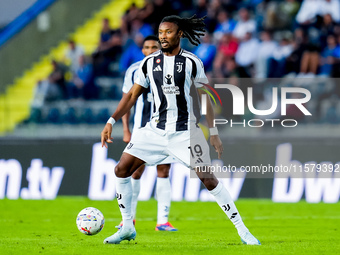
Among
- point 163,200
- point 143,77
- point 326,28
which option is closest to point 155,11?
point 326,28

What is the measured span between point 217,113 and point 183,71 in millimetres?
5622

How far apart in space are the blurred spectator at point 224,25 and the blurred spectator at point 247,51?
2.37 ft

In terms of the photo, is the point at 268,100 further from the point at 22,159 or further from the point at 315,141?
the point at 22,159

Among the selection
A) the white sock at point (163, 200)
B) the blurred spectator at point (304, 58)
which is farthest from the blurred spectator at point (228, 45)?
the white sock at point (163, 200)

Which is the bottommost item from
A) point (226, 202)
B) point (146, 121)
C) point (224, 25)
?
point (226, 202)

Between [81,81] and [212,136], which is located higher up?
[81,81]

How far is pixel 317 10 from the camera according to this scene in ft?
48.4

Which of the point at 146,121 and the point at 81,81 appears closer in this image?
the point at 146,121

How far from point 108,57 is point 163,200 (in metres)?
7.22

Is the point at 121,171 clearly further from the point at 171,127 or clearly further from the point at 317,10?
the point at 317,10

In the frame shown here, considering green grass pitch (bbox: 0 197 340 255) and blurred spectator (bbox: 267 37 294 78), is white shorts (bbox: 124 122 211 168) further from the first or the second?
blurred spectator (bbox: 267 37 294 78)

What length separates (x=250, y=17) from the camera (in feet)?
50.4

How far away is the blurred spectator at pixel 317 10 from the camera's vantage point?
14.7m

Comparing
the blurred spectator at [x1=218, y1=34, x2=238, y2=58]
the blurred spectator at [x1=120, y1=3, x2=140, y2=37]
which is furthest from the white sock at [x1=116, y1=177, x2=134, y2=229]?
the blurred spectator at [x1=120, y1=3, x2=140, y2=37]
